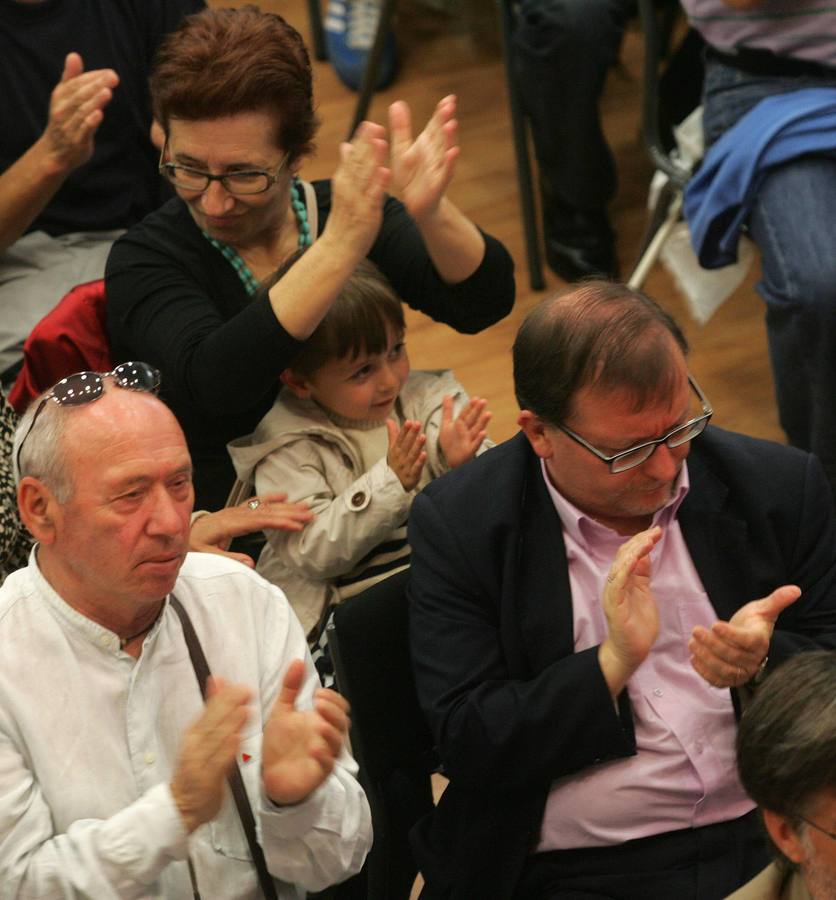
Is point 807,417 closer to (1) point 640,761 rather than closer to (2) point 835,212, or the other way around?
(2) point 835,212

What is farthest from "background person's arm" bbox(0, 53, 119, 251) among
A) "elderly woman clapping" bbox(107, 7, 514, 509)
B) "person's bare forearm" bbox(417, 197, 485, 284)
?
"person's bare forearm" bbox(417, 197, 485, 284)

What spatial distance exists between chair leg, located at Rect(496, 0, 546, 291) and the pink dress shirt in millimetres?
2183

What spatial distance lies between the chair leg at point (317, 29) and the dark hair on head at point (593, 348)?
361 cm

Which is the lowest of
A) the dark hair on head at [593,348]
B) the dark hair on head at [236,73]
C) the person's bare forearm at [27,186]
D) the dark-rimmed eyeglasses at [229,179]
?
the person's bare forearm at [27,186]

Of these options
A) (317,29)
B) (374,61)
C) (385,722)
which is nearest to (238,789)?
(385,722)

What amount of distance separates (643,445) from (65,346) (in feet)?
3.52

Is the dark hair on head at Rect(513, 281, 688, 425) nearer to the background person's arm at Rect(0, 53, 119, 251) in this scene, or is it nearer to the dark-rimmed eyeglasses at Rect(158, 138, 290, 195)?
the dark-rimmed eyeglasses at Rect(158, 138, 290, 195)

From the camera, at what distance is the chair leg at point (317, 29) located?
5.32 meters

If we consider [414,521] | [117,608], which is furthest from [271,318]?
[117,608]

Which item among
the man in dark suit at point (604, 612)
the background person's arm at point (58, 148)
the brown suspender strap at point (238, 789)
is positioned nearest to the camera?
the brown suspender strap at point (238, 789)

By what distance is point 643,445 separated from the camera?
1.94 meters

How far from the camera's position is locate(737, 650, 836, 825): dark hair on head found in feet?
5.18

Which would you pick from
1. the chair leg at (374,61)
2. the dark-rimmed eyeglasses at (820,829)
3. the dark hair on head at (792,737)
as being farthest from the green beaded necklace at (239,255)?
the chair leg at (374,61)

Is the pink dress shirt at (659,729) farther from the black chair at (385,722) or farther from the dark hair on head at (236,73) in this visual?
the dark hair on head at (236,73)
